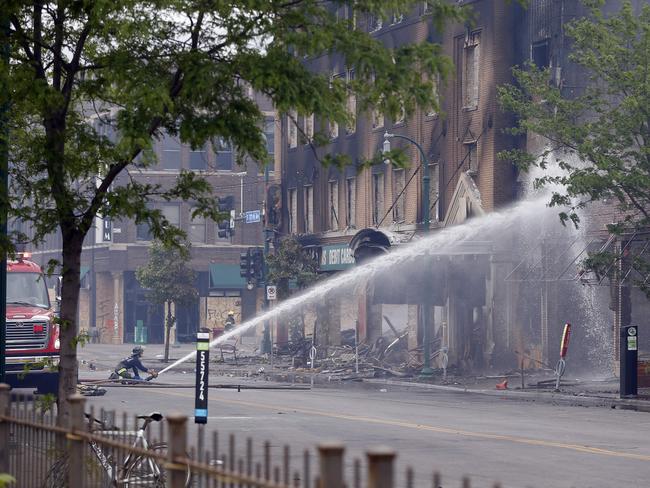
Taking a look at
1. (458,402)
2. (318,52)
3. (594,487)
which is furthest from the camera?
(458,402)

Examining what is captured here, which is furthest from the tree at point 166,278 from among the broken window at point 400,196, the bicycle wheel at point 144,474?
the bicycle wheel at point 144,474

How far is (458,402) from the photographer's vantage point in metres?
31.0

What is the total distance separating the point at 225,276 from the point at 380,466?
7830 cm

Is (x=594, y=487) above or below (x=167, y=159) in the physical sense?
below

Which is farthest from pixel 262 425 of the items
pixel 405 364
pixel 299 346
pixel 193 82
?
pixel 299 346

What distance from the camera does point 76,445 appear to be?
7.84 meters

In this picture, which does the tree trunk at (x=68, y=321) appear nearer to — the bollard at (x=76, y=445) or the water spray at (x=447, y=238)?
the bollard at (x=76, y=445)

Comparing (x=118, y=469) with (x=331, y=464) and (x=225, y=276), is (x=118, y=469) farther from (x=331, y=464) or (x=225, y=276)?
(x=225, y=276)

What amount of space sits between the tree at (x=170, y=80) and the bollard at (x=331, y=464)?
716 centimetres

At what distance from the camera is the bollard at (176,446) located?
6.12 m

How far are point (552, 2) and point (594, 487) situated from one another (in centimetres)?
3184

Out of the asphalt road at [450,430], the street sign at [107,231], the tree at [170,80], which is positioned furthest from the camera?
the street sign at [107,231]

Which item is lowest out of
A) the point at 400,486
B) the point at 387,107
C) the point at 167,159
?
the point at 400,486

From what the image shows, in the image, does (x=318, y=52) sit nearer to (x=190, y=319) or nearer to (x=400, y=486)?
(x=400, y=486)
